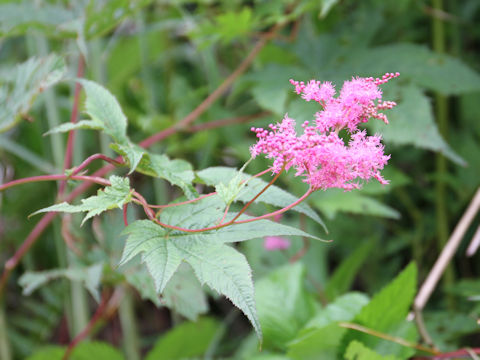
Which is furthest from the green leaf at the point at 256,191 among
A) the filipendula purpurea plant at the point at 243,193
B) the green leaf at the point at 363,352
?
the green leaf at the point at 363,352

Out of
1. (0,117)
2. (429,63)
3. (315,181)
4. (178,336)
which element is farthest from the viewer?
(178,336)

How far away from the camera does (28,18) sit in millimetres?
787

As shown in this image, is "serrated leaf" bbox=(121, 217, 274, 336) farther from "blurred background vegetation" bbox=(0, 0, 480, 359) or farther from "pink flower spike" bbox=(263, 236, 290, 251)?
"pink flower spike" bbox=(263, 236, 290, 251)

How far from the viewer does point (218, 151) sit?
118 cm

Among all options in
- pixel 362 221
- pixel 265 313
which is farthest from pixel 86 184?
pixel 362 221

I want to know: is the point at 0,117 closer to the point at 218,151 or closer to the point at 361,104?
the point at 361,104

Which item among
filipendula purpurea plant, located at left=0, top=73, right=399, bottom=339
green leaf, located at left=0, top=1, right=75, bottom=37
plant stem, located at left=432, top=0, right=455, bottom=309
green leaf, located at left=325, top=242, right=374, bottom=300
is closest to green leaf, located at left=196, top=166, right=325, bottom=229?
filipendula purpurea plant, located at left=0, top=73, right=399, bottom=339

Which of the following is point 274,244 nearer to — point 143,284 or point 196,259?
point 143,284

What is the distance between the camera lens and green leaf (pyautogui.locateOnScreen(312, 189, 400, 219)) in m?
0.80

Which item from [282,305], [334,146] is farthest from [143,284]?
[334,146]

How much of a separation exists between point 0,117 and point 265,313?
0.45 metres

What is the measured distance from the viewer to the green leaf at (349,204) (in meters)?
0.80

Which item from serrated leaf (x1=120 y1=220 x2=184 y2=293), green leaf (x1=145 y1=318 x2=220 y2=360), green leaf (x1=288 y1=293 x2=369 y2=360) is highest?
serrated leaf (x1=120 y1=220 x2=184 y2=293)

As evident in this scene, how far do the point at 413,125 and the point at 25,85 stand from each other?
0.57 metres
